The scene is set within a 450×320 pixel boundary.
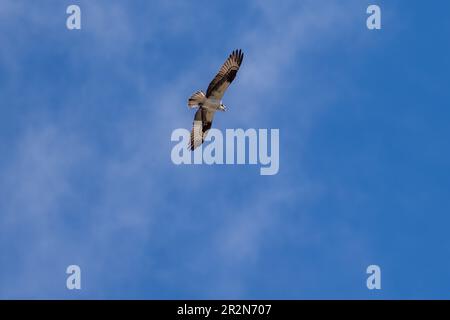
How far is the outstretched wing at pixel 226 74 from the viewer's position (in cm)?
4875

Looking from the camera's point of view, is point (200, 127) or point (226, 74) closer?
point (226, 74)

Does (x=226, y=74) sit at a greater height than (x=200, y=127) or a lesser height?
greater

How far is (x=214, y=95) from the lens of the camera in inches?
1950

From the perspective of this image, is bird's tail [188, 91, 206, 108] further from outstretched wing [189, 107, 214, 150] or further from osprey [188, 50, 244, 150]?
outstretched wing [189, 107, 214, 150]

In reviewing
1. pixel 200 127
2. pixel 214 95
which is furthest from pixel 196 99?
pixel 200 127

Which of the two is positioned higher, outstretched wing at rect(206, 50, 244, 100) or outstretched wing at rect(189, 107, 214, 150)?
outstretched wing at rect(206, 50, 244, 100)

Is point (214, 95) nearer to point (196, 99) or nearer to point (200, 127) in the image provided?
point (196, 99)

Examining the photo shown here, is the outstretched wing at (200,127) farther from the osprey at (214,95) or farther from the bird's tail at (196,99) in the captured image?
the bird's tail at (196,99)

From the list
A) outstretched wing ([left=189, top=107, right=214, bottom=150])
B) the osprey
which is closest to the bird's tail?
the osprey

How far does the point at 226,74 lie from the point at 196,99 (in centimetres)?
155

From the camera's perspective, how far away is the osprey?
48812 mm

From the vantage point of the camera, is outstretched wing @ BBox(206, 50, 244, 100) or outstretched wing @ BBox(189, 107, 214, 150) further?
Answer: outstretched wing @ BBox(189, 107, 214, 150)

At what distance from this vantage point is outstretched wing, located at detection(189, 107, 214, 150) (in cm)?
5056
